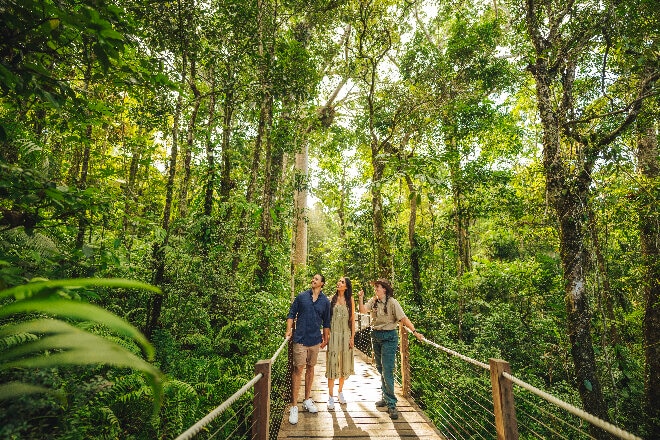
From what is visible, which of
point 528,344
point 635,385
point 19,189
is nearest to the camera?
point 19,189

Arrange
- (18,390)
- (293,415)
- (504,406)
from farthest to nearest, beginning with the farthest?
(293,415)
(504,406)
(18,390)

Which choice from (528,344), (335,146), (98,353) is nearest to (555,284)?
(528,344)

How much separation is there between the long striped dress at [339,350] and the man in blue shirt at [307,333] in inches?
13.4

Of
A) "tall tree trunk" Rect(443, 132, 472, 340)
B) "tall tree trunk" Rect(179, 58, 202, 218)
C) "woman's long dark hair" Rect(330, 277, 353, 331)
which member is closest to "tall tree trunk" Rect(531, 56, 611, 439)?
"woman's long dark hair" Rect(330, 277, 353, 331)

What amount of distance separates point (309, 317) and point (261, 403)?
1.42m

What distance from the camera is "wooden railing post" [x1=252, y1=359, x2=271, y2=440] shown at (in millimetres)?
3275

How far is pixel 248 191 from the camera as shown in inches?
342

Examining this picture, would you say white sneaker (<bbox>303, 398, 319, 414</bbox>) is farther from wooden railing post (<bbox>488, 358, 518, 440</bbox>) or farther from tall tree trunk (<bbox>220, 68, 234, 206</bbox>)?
tall tree trunk (<bbox>220, 68, 234, 206</bbox>)

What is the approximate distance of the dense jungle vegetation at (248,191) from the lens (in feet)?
7.21

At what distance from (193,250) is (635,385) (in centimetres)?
1280

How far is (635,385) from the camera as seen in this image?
924 cm

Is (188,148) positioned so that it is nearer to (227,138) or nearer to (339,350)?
(227,138)

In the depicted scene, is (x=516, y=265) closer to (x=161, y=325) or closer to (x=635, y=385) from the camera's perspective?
(x=635, y=385)

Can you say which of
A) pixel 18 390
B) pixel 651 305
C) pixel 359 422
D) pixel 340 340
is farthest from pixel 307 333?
pixel 651 305
